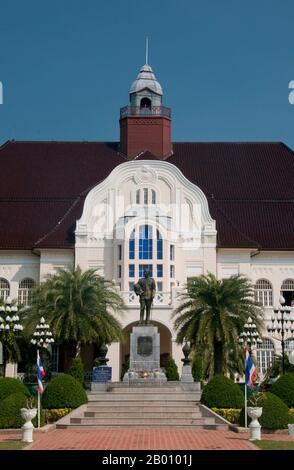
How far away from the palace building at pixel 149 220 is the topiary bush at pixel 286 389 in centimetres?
2083

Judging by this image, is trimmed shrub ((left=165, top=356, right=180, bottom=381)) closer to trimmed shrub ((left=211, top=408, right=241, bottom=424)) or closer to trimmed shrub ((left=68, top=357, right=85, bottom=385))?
trimmed shrub ((left=68, top=357, right=85, bottom=385))

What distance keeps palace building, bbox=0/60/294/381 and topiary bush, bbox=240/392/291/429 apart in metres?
24.4

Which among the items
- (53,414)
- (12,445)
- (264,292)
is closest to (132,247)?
(264,292)

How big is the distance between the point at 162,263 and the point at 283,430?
2825cm

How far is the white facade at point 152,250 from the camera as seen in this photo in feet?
180

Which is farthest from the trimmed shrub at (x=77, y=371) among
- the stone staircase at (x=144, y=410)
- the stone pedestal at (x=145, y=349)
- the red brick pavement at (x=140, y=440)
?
the red brick pavement at (x=140, y=440)

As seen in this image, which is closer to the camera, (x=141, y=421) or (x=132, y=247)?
(x=141, y=421)

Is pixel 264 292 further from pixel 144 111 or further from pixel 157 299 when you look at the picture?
pixel 144 111

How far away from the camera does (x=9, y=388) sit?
3036 cm

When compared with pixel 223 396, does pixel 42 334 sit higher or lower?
higher

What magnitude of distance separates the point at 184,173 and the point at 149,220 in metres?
8.60

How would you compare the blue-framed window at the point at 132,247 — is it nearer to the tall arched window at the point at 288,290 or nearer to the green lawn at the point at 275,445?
the tall arched window at the point at 288,290

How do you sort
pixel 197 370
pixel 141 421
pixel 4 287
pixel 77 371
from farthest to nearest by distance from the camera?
pixel 4 287 < pixel 197 370 < pixel 77 371 < pixel 141 421
